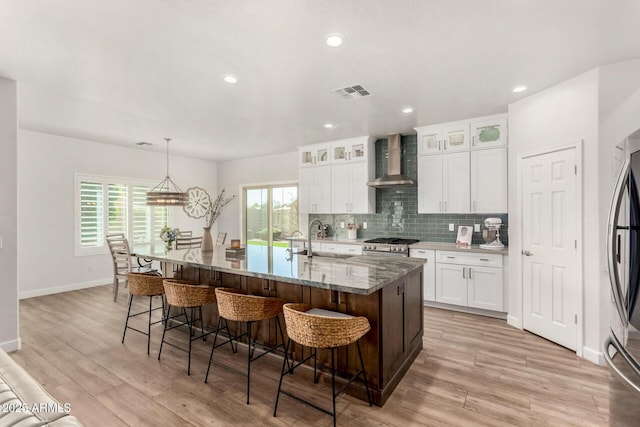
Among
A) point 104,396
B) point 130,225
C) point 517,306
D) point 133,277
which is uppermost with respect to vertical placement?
point 130,225

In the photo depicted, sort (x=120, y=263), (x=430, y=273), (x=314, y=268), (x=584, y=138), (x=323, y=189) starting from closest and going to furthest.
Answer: (x=314, y=268), (x=584, y=138), (x=430, y=273), (x=120, y=263), (x=323, y=189)

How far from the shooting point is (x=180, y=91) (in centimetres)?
353

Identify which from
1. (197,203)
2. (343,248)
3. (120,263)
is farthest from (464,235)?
(197,203)

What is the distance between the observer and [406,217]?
5.51 meters

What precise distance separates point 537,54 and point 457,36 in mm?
858

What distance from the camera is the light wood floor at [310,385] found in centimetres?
216

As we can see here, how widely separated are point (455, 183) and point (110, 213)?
6.34 m

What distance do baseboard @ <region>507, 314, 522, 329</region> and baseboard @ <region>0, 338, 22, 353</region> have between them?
18.1 feet

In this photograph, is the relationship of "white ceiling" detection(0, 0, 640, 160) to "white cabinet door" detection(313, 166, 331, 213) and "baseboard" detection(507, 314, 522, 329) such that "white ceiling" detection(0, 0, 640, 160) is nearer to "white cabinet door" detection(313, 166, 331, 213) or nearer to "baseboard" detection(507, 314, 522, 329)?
"white cabinet door" detection(313, 166, 331, 213)

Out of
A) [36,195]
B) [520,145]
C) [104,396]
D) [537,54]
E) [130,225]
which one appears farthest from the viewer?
[130,225]

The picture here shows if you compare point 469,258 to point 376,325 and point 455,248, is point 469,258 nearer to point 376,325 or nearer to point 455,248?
point 455,248

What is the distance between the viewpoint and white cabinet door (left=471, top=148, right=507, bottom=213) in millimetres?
4309

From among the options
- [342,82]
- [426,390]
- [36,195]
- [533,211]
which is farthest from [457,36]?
[36,195]

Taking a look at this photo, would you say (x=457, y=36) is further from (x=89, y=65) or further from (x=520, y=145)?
(x=89, y=65)
